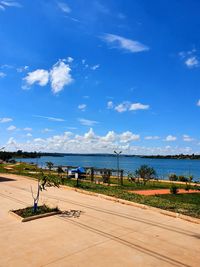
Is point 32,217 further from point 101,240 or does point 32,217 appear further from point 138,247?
point 138,247

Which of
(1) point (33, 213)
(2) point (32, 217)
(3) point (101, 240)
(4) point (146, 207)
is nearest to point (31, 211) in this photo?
(1) point (33, 213)

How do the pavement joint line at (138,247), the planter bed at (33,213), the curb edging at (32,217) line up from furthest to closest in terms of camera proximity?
the planter bed at (33,213) → the curb edging at (32,217) → the pavement joint line at (138,247)

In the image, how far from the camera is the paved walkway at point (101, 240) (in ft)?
22.7

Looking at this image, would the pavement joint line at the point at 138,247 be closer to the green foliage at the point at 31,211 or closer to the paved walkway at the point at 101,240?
the paved walkway at the point at 101,240

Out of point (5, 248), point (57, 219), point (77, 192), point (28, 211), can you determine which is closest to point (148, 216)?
point (57, 219)

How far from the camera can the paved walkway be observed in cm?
691

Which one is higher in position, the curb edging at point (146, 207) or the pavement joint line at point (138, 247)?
the curb edging at point (146, 207)

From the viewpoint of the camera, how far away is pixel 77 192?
18.2 meters

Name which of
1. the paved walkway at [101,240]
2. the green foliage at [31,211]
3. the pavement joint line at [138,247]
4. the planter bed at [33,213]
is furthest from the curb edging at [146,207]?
the green foliage at [31,211]

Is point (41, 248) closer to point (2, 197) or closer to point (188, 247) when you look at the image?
point (188, 247)

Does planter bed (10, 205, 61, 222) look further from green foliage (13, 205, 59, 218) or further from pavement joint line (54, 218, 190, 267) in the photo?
pavement joint line (54, 218, 190, 267)

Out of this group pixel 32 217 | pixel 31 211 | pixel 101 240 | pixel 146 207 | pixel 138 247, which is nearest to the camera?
pixel 138 247

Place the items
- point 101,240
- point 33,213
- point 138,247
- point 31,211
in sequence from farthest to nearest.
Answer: point 31,211
point 33,213
point 101,240
point 138,247

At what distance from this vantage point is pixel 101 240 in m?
8.32
